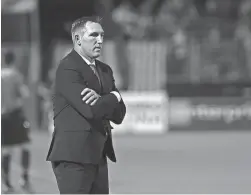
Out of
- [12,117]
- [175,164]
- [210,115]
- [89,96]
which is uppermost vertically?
[89,96]

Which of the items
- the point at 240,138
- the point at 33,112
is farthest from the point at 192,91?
the point at 33,112

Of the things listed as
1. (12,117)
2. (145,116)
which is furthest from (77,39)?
(145,116)

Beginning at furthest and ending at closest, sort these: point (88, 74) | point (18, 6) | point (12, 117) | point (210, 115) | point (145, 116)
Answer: point (18, 6) → point (210, 115) → point (145, 116) → point (12, 117) → point (88, 74)

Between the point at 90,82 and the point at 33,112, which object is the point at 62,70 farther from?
the point at 33,112

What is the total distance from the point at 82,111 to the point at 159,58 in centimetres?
1597

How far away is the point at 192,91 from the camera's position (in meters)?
20.6

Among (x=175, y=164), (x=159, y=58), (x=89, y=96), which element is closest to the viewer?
(x=89, y=96)

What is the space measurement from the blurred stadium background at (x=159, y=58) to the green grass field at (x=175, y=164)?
0.21 metres

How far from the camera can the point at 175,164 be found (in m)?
13.2

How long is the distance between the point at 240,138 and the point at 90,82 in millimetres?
13601

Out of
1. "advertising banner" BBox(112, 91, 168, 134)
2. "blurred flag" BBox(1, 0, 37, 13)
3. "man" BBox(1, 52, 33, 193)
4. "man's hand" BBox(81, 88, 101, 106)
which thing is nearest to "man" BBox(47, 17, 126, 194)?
"man's hand" BBox(81, 88, 101, 106)

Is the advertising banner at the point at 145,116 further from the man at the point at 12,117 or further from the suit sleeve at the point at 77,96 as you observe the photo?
the suit sleeve at the point at 77,96

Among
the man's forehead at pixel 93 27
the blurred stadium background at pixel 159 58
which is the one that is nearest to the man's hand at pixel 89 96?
the man's forehead at pixel 93 27

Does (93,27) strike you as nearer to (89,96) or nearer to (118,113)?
(89,96)
